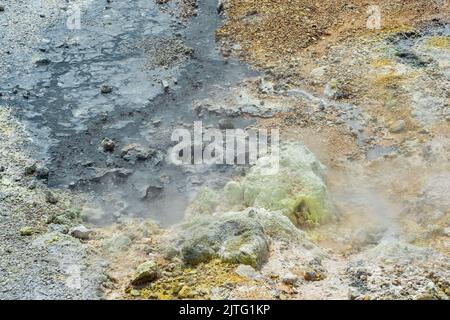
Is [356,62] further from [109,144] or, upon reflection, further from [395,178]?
[109,144]

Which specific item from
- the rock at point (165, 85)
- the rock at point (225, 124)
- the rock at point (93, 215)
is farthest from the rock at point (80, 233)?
the rock at point (165, 85)

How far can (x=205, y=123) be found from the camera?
13836 millimetres

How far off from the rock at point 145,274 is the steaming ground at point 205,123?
5cm

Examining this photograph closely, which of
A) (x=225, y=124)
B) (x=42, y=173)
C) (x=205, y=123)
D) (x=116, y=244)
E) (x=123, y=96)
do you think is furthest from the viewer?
(x=123, y=96)

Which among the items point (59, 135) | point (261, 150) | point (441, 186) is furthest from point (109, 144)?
point (441, 186)

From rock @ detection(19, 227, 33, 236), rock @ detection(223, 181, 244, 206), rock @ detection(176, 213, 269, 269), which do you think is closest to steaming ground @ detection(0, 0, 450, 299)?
rock @ detection(19, 227, 33, 236)

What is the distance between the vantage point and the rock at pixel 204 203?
11047 mm

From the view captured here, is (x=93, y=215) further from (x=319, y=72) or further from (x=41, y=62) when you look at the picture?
(x=319, y=72)

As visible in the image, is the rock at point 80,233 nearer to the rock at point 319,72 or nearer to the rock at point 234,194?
the rock at point 234,194

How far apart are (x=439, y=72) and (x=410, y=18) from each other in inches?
130

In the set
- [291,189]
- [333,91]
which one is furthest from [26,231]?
[333,91]

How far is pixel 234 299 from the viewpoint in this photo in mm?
7820

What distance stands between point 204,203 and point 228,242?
2.43m
